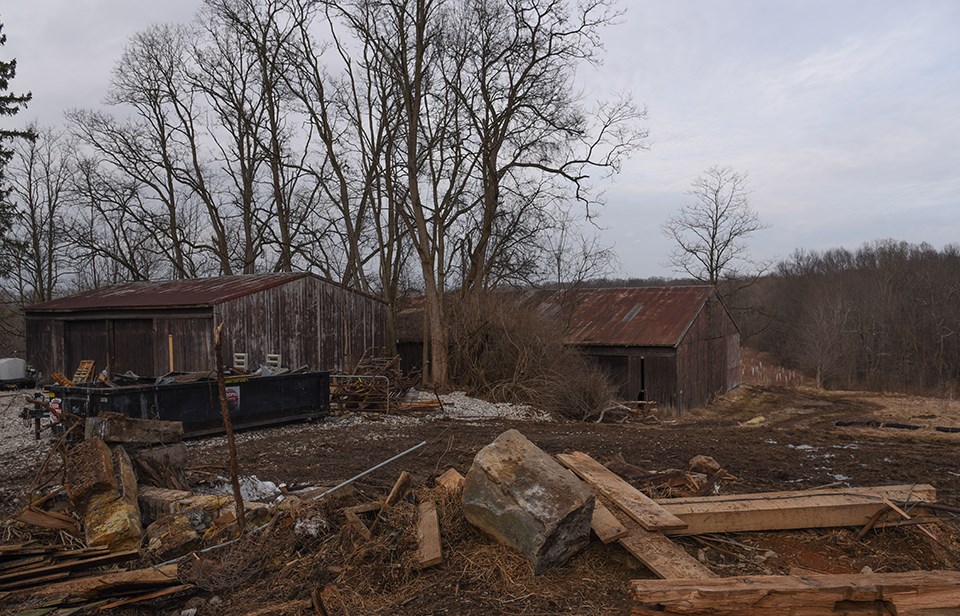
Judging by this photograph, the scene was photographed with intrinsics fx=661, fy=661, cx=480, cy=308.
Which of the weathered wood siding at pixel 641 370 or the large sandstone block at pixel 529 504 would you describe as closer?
the large sandstone block at pixel 529 504

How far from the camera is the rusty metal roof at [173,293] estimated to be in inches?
709

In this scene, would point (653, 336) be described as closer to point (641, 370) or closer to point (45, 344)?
point (641, 370)

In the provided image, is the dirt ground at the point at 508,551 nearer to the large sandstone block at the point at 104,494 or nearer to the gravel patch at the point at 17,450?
the gravel patch at the point at 17,450

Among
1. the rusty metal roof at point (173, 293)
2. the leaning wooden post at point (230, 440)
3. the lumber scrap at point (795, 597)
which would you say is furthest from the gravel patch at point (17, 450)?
the lumber scrap at point (795, 597)

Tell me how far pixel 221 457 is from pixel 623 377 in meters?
17.9

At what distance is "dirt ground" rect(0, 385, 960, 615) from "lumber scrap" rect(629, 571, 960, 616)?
44cm

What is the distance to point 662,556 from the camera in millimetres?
4895

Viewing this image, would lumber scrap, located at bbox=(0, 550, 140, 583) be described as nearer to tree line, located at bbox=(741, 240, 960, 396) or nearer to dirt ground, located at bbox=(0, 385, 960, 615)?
dirt ground, located at bbox=(0, 385, 960, 615)

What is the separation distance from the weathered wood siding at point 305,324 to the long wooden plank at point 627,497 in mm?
12865

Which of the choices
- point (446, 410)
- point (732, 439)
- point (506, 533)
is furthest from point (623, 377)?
point (506, 533)

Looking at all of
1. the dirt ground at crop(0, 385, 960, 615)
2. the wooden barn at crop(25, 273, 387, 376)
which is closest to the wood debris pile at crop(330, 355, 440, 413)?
the dirt ground at crop(0, 385, 960, 615)

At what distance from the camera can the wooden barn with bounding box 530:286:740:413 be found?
24.7 m

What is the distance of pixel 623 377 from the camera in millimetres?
25672

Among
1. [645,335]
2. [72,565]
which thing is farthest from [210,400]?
[645,335]
